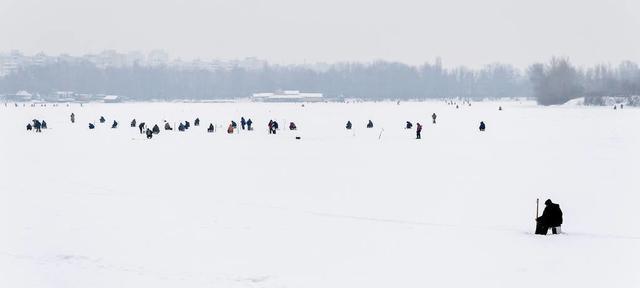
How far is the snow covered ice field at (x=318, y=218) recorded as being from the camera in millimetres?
11406

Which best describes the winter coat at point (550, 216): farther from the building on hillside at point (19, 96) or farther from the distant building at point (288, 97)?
the building on hillside at point (19, 96)

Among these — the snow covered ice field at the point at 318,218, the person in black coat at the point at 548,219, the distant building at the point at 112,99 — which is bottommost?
the distant building at the point at 112,99

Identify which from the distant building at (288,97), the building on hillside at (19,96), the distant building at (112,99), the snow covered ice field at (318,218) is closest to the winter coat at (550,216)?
the snow covered ice field at (318,218)

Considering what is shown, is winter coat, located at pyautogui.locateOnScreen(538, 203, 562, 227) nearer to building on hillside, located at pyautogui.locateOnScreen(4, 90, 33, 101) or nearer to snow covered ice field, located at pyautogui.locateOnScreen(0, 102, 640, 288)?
snow covered ice field, located at pyautogui.locateOnScreen(0, 102, 640, 288)

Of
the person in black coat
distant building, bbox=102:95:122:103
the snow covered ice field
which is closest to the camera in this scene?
the snow covered ice field

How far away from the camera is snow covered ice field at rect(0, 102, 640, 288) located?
11.4 metres

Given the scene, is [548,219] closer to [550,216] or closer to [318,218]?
[550,216]

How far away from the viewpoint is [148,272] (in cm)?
1141

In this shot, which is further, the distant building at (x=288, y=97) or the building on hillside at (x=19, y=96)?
the building on hillside at (x=19, y=96)

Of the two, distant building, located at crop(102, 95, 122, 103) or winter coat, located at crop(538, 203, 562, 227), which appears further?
distant building, located at crop(102, 95, 122, 103)

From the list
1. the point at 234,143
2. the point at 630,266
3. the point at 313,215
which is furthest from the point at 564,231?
the point at 234,143

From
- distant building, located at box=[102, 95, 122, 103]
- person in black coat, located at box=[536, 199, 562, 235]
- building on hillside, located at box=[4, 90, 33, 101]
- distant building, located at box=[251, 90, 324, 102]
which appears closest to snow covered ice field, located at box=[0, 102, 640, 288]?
person in black coat, located at box=[536, 199, 562, 235]

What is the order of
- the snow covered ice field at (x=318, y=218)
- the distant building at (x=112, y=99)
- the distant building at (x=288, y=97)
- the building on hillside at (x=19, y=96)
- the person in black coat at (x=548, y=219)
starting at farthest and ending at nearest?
the building on hillside at (x=19, y=96) → the distant building at (x=112, y=99) → the distant building at (x=288, y=97) → the person in black coat at (x=548, y=219) → the snow covered ice field at (x=318, y=218)

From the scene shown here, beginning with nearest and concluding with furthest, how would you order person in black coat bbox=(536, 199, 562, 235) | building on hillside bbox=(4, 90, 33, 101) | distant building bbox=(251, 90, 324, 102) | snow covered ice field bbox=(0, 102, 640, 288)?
snow covered ice field bbox=(0, 102, 640, 288) → person in black coat bbox=(536, 199, 562, 235) → distant building bbox=(251, 90, 324, 102) → building on hillside bbox=(4, 90, 33, 101)
